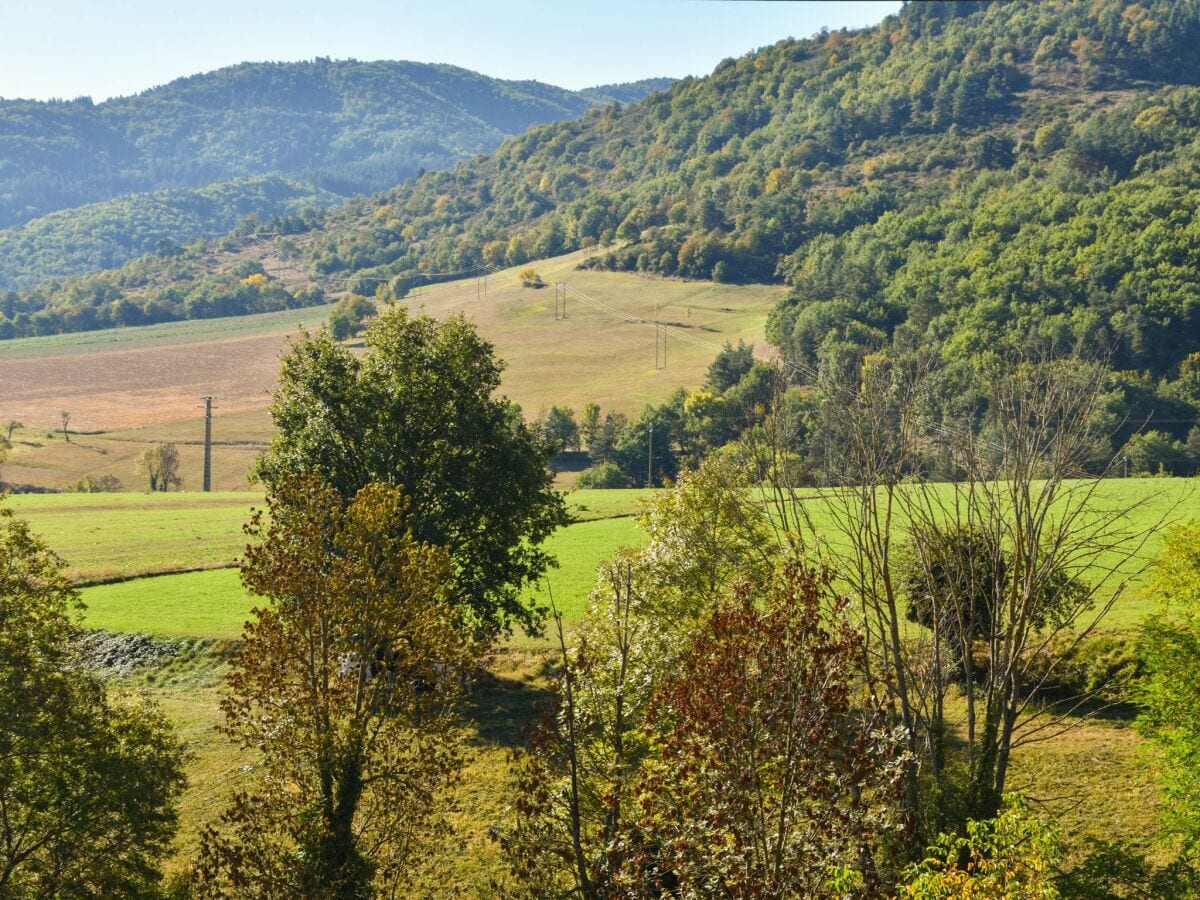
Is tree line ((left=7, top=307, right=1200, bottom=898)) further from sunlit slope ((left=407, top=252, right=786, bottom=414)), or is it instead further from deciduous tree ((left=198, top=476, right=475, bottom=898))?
sunlit slope ((left=407, top=252, right=786, bottom=414))

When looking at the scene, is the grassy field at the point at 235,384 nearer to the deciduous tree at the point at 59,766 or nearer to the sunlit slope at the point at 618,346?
the sunlit slope at the point at 618,346

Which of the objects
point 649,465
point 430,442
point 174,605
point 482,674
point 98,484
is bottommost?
point 98,484

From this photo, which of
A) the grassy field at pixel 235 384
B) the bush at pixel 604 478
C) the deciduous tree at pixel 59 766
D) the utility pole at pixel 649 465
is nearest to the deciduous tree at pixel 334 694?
the deciduous tree at pixel 59 766

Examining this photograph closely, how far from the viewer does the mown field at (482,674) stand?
2930 centimetres

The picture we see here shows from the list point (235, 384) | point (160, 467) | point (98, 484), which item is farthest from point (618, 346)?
point (98, 484)

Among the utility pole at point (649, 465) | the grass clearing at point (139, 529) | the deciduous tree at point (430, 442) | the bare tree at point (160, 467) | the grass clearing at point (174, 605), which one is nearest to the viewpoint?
the deciduous tree at point (430, 442)

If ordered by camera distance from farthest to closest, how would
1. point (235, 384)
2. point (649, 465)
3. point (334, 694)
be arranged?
point (235, 384) < point (649, 465) < point (334, 694)

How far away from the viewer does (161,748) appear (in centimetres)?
2309

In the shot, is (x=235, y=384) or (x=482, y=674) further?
(x=235, y=384)

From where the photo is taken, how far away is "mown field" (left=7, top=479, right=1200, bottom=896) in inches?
1153

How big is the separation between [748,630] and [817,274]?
174m

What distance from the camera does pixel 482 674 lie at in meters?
43.4

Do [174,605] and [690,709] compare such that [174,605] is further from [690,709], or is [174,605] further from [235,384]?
[235,384]

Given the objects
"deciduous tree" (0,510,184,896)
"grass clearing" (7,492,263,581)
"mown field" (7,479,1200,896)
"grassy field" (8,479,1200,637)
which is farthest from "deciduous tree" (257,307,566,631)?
"grass clearing" (7,492,263,581)
